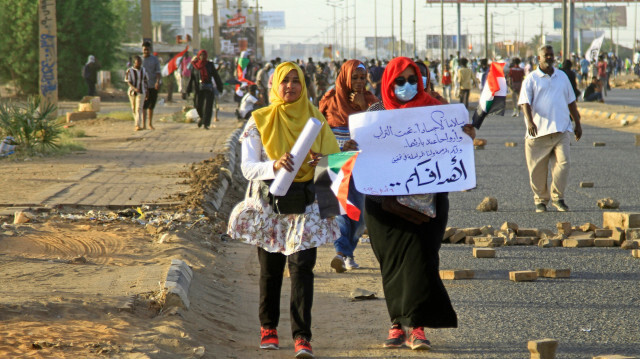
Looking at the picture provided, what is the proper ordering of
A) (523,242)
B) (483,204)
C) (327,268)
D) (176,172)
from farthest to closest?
(176,172), (483,204), (523,242), (327,268)

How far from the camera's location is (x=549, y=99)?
10.4 metres

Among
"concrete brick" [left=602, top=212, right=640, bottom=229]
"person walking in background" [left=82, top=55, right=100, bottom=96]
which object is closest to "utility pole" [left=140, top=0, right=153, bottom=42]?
"person walking in background" [left=82, top=55, right=100, bottom=96]

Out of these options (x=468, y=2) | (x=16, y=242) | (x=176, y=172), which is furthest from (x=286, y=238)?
(x=468, y=2)

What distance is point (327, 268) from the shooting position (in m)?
7.95

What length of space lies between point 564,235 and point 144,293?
14.6 ft

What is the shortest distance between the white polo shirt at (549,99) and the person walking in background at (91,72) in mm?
25182

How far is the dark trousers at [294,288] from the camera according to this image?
515cm

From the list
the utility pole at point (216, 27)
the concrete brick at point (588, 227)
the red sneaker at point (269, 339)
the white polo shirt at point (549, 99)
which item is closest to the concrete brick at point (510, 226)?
the concrete brick at point (588, 227)

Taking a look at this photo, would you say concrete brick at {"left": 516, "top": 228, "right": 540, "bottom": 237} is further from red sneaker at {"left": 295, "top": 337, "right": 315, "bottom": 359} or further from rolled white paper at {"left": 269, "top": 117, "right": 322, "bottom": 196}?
rolled white paper at {"left": 269, "top": 117, "right": 322, "bottom": 196}

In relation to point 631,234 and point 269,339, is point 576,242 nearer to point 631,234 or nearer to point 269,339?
point 631,234

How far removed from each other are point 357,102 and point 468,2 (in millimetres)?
90879

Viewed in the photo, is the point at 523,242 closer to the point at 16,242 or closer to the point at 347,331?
the point at 347,331

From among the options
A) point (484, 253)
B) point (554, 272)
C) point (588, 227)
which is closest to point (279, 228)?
point (554, 272)

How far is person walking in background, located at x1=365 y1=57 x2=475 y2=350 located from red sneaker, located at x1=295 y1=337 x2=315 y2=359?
50cm
